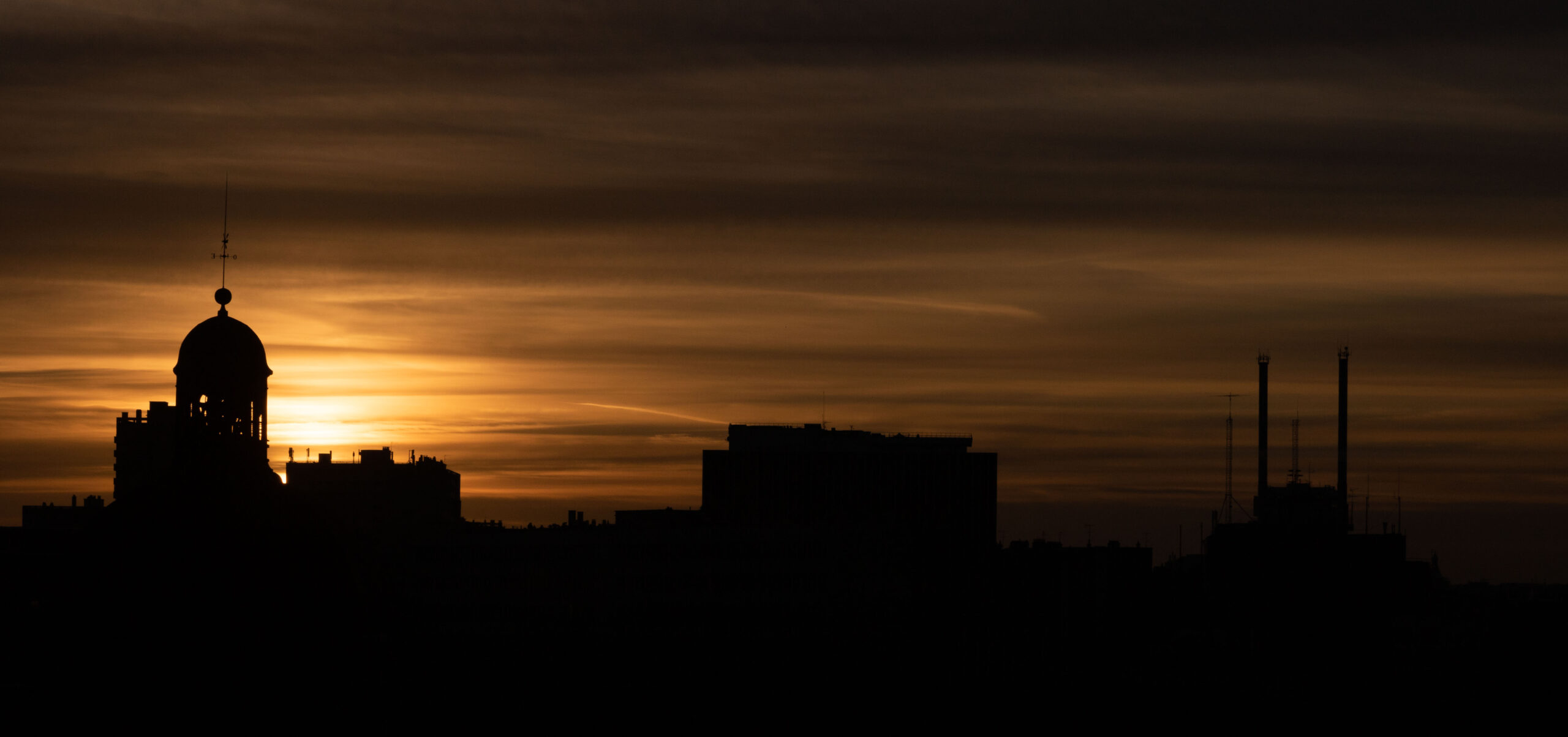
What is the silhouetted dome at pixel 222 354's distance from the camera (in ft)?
421

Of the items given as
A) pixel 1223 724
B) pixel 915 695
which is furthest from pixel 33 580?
pixel 1223 724

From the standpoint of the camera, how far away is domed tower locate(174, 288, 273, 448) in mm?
127000

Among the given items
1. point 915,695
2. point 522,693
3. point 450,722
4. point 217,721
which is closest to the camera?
point 217,721

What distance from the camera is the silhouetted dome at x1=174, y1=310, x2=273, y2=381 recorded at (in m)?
128

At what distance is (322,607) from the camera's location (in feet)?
414

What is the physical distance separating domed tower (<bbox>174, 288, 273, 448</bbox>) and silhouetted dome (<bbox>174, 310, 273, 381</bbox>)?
0.03 meters

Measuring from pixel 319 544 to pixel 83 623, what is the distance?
505 inches

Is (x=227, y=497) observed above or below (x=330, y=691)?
above

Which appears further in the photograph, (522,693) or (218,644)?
(522,693)

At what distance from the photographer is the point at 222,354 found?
424 ft

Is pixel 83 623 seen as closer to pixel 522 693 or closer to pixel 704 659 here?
pixel 522 693

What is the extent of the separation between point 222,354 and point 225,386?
7.09 feet

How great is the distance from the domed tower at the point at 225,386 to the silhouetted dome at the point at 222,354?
32 mm

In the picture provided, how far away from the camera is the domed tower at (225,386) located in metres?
127
